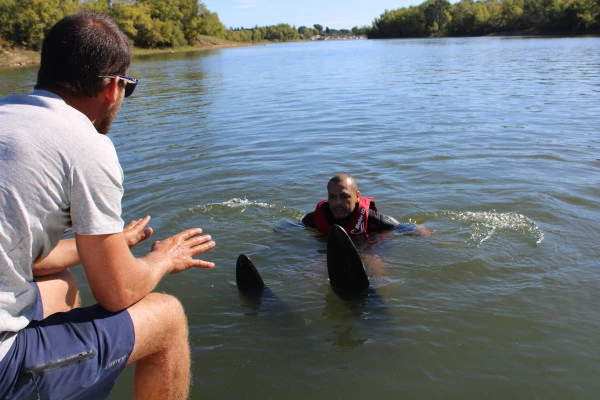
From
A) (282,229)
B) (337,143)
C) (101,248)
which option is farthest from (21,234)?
(337,143)

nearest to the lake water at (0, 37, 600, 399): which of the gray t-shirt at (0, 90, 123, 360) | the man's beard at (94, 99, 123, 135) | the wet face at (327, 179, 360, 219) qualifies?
the wet face at (327, 179, 360, 219)

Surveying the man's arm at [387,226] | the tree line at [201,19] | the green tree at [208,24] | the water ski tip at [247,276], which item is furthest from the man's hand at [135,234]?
the green tree at [208,24]

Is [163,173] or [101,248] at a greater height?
[101,248]

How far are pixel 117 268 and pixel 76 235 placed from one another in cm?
25

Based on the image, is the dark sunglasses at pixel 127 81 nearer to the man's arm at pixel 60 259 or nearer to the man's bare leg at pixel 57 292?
the man's arm at pixel 60 259

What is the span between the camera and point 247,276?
500 centimetres

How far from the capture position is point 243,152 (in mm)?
11391

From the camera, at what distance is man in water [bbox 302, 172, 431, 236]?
5980 mm

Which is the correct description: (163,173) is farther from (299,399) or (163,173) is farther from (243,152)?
(299,399)

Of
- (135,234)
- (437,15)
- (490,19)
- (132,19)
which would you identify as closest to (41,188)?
(135,234)

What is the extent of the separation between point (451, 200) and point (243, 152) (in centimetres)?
522

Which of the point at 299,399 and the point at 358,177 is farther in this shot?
the point at 358,177

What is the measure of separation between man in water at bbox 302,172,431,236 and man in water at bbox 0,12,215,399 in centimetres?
337

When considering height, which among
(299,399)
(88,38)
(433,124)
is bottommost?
(299,399)
